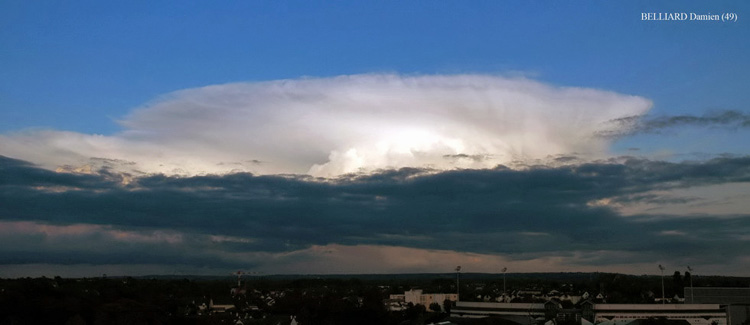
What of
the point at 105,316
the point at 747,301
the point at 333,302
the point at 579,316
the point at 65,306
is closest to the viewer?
the point at 105,316

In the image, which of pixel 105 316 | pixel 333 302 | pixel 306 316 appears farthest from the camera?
pixel 333 302

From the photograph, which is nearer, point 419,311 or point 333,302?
point 333,302

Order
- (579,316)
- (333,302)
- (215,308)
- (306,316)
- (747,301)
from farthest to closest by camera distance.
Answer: (215,308)
(747,301)
(579,316)
(333,302)
(306,316)

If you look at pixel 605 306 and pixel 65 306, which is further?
pixel 605 306

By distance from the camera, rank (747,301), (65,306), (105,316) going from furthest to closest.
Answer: (747,301) < (65,306) < (105,316)

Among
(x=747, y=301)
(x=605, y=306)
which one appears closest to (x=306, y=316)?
(x=605, y=306)

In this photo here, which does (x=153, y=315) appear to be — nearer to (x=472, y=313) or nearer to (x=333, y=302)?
(x=333, y=302)

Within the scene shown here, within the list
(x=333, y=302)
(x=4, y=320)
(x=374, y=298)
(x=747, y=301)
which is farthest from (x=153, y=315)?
(x=747, y=301)

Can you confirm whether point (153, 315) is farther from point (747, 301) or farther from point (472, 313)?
point (747, 301)
